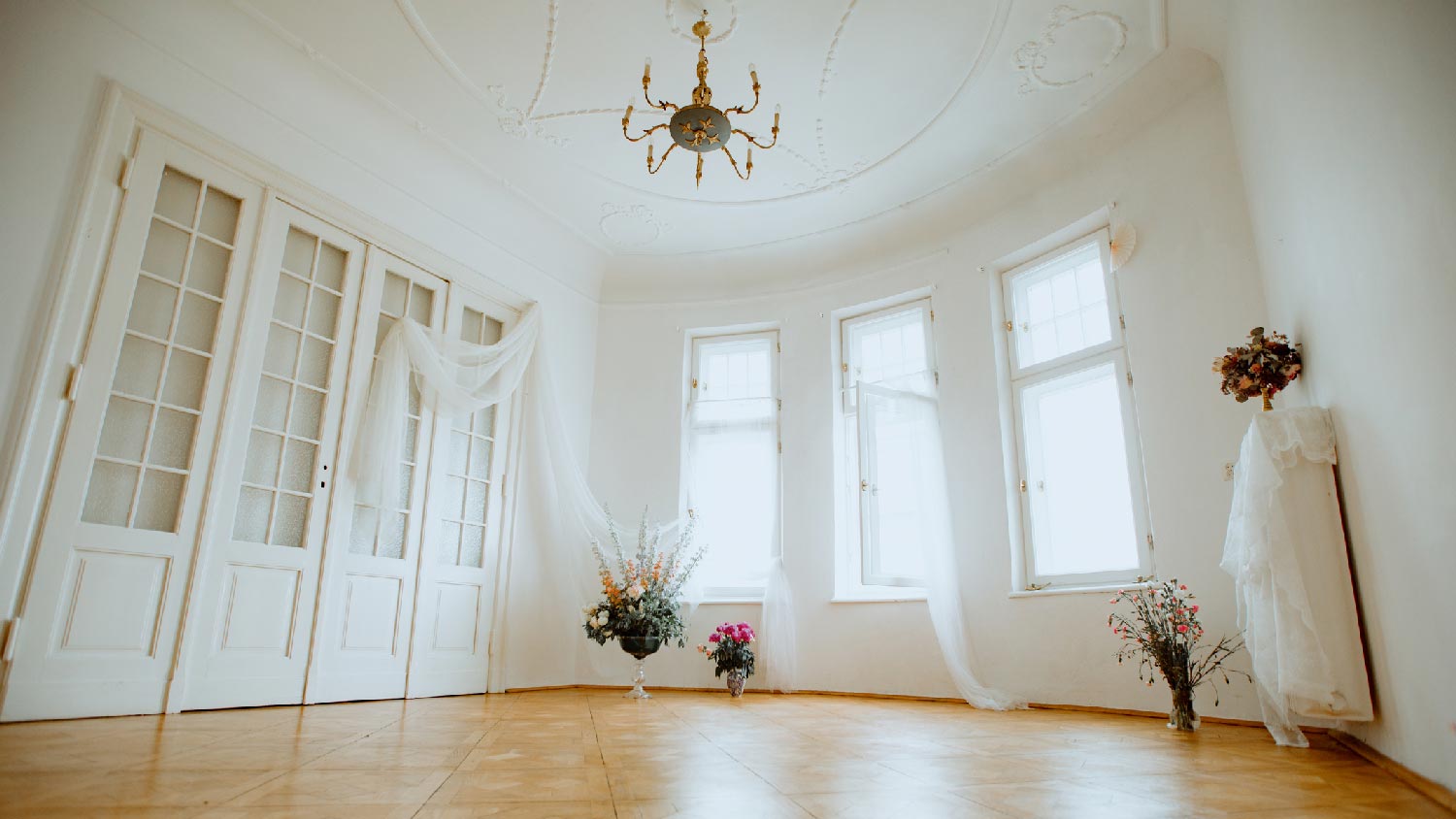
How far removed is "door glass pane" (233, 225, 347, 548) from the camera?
414 cm

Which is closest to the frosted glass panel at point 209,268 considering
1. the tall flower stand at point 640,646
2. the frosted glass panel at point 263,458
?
the frosted glass panel at point 263,458

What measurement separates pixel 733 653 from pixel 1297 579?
3603mm

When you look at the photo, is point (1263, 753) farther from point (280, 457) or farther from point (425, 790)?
point (280, 457)

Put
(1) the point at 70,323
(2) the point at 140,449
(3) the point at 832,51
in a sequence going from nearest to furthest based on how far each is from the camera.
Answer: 1. (1) the point at 70,323
2. (2) the point at 140,449
3. (3) the point at 832,51

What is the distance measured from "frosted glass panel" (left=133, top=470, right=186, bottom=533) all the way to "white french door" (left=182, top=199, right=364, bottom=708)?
0.52 feet

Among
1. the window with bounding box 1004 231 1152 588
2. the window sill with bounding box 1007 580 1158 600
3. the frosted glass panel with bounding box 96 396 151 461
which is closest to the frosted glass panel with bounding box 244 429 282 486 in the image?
the frosted glass panel with bounding box 96 396 151 461

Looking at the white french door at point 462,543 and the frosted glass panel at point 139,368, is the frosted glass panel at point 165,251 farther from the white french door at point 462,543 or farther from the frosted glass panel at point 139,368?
the white french door at point 462,543

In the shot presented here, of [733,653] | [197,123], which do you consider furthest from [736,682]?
[197,123]

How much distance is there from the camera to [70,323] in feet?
11.1

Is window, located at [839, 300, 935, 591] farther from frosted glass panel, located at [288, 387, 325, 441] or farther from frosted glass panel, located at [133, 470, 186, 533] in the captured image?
frosted glass panel, located at [133, 470, 186, 533]

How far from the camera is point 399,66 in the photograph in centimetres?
433

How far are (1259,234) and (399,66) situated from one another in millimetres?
4660

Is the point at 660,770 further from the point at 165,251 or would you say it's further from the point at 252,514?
the point at 165,251

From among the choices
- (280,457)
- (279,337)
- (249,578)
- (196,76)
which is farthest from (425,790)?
(196,76)
